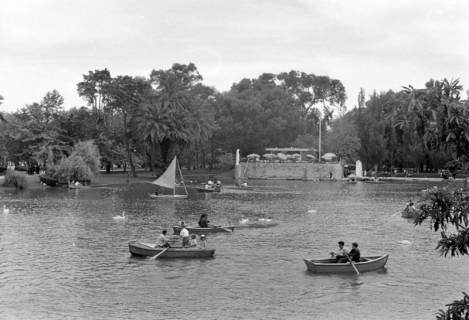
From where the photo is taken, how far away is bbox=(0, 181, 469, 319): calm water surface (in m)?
24.5

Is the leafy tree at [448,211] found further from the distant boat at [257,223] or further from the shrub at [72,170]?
the shrub at [72,170]

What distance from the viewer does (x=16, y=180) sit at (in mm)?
87938

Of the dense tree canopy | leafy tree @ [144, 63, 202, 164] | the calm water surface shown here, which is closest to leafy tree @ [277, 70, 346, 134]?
the dense tree canopy

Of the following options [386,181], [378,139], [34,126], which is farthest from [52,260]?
[378,139]

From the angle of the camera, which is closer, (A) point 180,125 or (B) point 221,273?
(B) point 221,273

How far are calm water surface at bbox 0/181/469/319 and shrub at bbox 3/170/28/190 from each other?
31768mm

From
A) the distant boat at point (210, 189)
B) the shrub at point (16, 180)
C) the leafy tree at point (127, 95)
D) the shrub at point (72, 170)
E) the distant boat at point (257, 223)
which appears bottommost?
the distant boat at point (257, 223)

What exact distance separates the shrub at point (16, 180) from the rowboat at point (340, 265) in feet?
220

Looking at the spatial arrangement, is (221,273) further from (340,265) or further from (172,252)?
(340,265)

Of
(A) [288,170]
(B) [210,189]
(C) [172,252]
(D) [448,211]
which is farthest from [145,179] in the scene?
(D) [448,211]

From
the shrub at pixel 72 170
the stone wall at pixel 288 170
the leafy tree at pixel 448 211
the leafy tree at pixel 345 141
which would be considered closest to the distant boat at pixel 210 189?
the shrub at pixel 72 170

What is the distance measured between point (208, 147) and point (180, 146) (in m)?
29.1

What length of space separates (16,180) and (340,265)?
2720 inches

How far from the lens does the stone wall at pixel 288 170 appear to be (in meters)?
130
